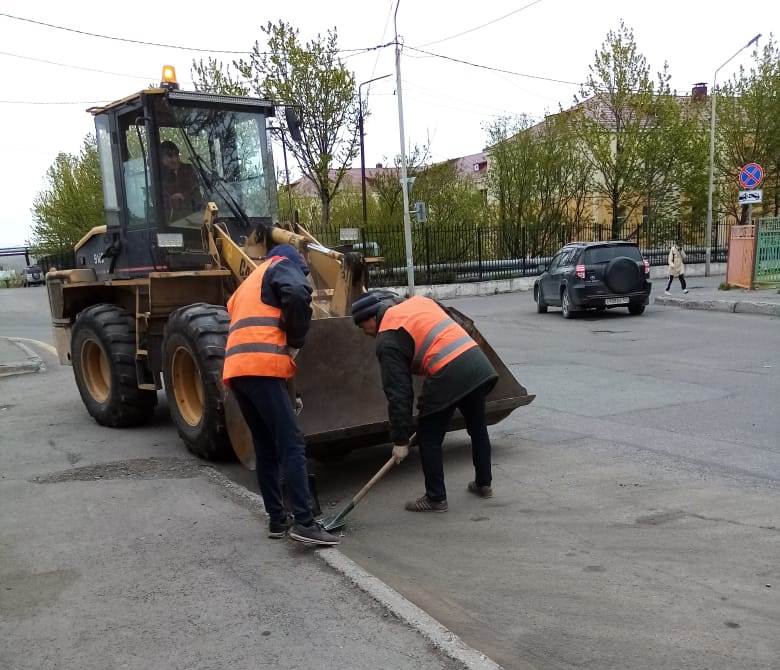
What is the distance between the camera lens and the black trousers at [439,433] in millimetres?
4895

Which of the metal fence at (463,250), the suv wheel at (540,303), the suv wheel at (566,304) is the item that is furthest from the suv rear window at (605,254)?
the metal fence at (463,250)

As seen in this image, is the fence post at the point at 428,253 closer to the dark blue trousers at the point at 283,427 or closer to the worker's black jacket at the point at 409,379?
the worker's black jacket at the point at 409,379

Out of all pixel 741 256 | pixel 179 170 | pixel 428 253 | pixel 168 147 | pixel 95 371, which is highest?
pixel 168 147

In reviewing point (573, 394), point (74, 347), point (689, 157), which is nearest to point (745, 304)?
point (573, 394)

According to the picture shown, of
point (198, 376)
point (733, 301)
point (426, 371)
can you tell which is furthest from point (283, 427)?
point (733, 301)

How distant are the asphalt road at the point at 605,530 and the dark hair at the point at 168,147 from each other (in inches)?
111

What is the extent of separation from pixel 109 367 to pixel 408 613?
5348 millimetres

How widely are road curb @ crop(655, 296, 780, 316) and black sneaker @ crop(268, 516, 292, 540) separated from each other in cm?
1374

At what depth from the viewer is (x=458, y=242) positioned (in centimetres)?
2784

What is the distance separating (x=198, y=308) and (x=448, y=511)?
109 inches

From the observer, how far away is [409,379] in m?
4.61

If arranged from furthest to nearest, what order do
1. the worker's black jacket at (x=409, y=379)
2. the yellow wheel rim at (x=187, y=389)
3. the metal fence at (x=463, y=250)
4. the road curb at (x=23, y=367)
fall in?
the metal fence at (x=463, y=250), the road curb at (x=23, y=367), the yellow wheel rim at (x=187, y=389), the worker's black jacket at (x=409, y=379)

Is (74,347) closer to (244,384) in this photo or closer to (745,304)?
(244,384)

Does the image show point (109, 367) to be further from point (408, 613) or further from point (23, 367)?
point (23, 367)
